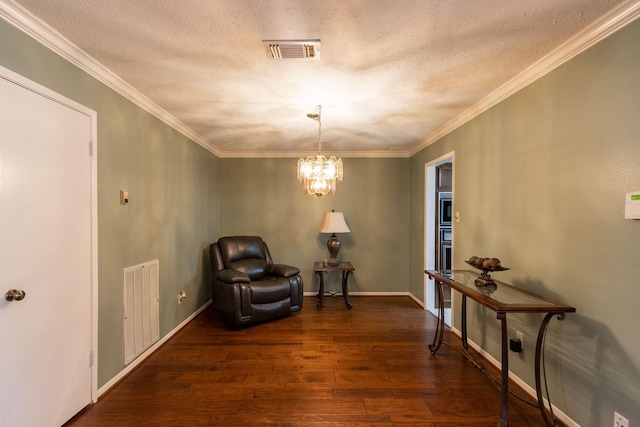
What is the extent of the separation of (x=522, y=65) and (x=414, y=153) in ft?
8.11

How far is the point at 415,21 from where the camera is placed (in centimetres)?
152

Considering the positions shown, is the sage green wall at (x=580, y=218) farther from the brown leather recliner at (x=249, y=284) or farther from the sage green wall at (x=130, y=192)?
the sage green wall at (x=130, y=192)

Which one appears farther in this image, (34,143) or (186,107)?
(186,107)

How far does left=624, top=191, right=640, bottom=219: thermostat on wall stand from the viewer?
4.49 feet

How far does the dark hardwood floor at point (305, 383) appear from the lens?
1.85 m

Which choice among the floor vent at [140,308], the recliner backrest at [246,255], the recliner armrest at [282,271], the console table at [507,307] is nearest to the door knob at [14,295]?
the floor vent at [140,308]

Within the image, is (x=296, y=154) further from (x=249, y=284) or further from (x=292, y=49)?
(x=292, y=49)

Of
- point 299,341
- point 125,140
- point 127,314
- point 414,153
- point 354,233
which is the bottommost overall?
point 299,341

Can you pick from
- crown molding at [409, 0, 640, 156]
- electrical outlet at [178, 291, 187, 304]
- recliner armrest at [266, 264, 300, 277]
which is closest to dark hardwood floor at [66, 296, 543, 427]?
electrical outlet at [178, 291, 187, 304]

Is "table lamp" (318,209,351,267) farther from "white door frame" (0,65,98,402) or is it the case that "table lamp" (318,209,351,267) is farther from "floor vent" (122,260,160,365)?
"white door frame" (0,65,98,402)

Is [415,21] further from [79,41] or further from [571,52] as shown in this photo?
[79,41]

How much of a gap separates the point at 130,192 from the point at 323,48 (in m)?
1.95

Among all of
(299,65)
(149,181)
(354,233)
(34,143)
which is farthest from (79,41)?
(354,233)

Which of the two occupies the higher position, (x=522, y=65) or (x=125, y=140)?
(x=522, y=65)
